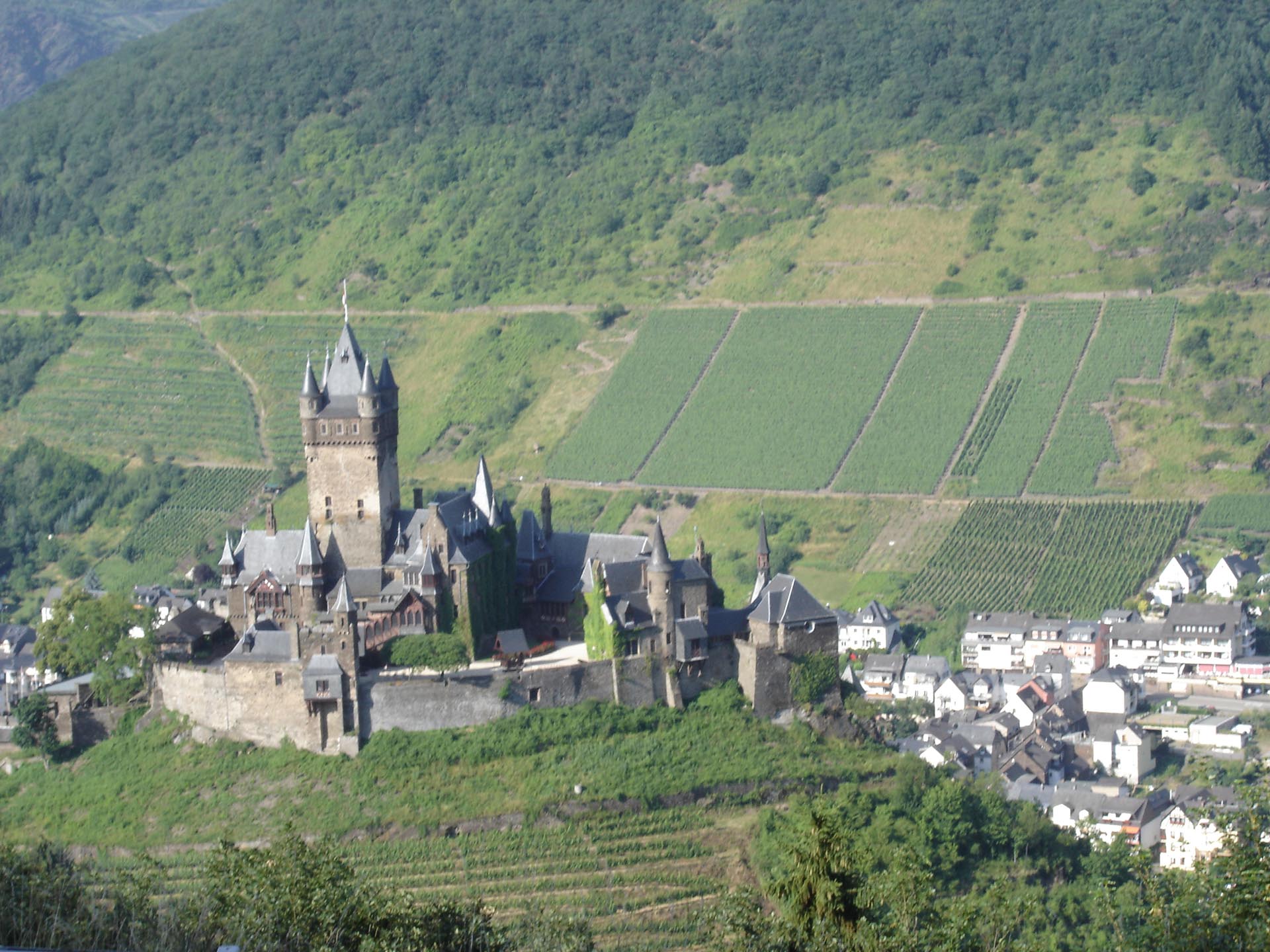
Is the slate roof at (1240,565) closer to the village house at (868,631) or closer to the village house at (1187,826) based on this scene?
the village house at (868,631)

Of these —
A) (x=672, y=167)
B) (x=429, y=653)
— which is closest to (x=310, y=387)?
(x=429, y=653)

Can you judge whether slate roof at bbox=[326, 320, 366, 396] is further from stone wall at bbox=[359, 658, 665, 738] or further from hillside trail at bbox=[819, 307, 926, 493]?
hillside trail at bbox=[819, 307, 926, 493]

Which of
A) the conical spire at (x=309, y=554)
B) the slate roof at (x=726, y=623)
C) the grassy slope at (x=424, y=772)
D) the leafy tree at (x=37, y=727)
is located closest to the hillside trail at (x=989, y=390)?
the slate roof at (x=726, y=623)

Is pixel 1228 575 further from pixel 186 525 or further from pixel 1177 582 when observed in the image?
pixel 186 525

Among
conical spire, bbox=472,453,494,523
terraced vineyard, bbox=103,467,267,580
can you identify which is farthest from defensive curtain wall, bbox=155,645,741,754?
terraced vineyard, bbox=103,467,267,580

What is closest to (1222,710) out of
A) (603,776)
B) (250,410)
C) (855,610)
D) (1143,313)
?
(855,610)
